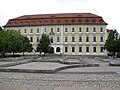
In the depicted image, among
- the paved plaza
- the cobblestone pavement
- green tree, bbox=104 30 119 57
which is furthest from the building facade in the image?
the cobblestone pavement

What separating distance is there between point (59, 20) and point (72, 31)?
244 inches

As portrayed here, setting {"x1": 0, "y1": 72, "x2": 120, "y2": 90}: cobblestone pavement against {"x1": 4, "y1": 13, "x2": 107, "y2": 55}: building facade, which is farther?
{"x1": 4, "y1": 13, "x2": 107, "y2": 55}: building facade

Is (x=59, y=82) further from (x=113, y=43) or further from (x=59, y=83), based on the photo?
(x=113, y=43)

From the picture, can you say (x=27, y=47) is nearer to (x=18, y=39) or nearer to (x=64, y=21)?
(x=18, y=39)

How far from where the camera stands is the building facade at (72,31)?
64.9 metres

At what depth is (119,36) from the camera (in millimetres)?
45094

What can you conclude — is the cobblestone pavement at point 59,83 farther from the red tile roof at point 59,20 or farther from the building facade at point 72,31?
the red tile roof at point 59,20

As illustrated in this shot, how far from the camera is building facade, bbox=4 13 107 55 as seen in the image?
64938 millimetres

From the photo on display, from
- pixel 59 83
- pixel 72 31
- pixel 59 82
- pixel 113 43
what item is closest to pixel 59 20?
pixel 72 31

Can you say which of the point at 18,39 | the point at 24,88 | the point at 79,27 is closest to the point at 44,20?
the point at 79,27

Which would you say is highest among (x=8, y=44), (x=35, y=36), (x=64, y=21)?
(x=64, y=21)

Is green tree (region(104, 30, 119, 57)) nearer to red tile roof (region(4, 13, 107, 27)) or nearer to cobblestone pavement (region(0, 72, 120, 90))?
red tile roof (region(4, 13, 107, 27))

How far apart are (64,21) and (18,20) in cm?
1802

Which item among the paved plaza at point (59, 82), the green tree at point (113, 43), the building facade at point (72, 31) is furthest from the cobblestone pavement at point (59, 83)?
the building facade at point (72, 31)
